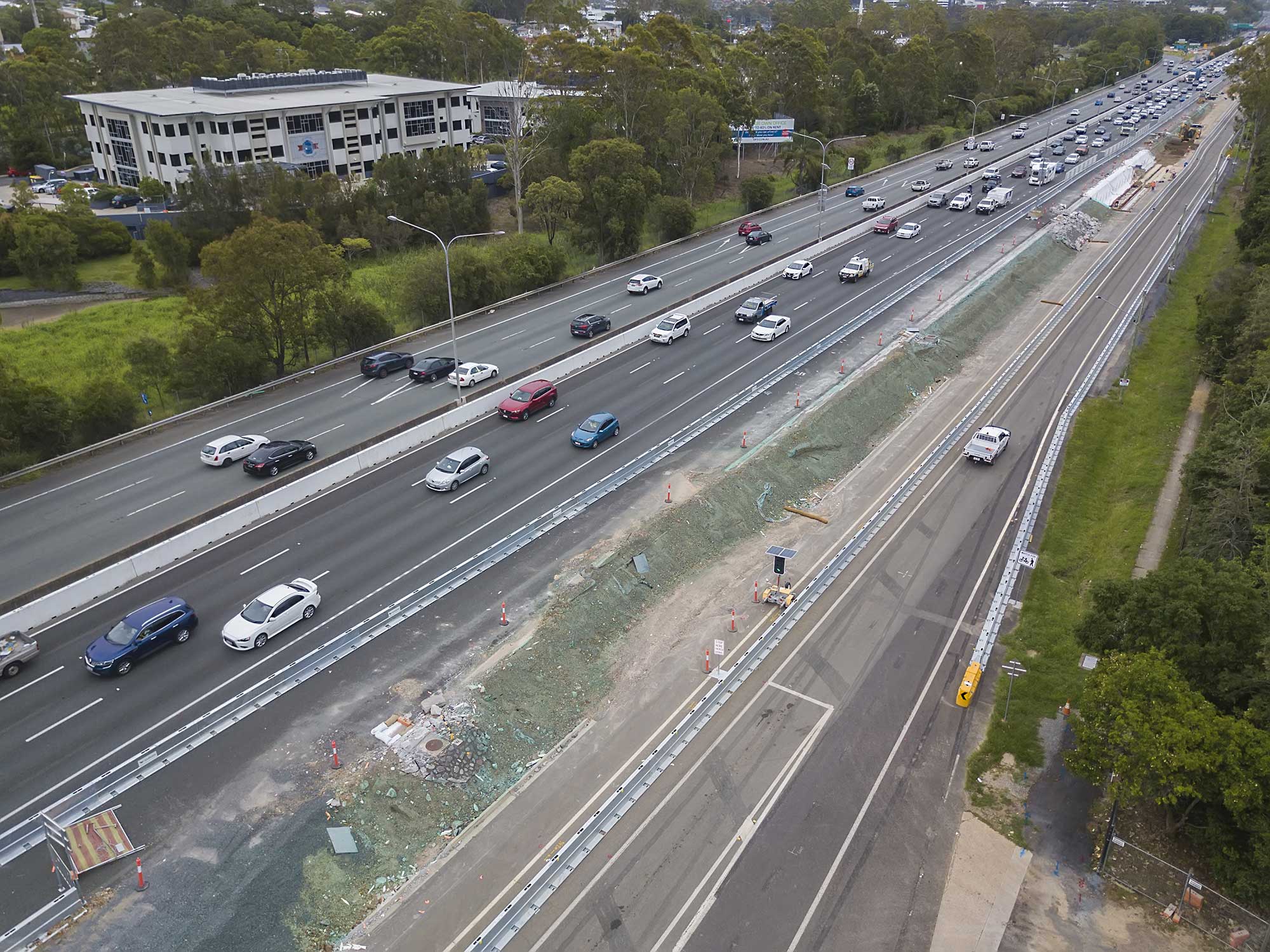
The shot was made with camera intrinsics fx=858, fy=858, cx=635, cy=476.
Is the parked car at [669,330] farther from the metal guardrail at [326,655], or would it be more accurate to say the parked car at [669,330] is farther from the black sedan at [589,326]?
the metal guardrail at [326,655]

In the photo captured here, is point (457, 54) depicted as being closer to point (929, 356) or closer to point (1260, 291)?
point (929, 356)

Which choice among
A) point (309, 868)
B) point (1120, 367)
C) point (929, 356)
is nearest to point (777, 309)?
point (929, 356)

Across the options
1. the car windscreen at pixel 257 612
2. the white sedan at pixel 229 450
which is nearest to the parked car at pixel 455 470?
the white sedan at pixel 229 450

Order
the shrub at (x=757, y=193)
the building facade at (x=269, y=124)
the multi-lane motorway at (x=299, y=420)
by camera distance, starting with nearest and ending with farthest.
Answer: the multi-lane motorway at (x=299, y=420), the shrub at (x=757, y=193), the building facade at (x=269, y=124)

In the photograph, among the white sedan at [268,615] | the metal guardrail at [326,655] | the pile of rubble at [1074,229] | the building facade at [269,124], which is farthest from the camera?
the building facade at [269,124]

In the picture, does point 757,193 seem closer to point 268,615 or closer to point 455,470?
point 455,470

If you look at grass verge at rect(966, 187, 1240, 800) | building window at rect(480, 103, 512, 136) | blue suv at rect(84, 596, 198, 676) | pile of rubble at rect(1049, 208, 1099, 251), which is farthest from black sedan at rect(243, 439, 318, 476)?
building window at rect(480, 103, 512, 136)
